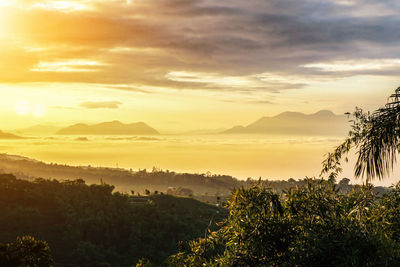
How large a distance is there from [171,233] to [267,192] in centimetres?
9394

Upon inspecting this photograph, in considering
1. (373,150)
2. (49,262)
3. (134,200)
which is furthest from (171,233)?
(373,150)

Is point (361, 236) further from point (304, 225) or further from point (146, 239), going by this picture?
point (146, 239)

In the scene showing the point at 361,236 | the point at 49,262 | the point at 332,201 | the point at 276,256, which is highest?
the point at 332,201

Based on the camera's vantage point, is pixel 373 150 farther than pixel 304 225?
Yes

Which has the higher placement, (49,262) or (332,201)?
(332,201)

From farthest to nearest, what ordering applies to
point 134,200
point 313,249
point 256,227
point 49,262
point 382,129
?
point 134,200
point 49,262
point 382,129
point 256,227
point 313,249

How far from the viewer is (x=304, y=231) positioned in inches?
522

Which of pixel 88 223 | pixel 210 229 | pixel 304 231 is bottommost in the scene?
pixel 88 223

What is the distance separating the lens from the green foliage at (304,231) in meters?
12.4

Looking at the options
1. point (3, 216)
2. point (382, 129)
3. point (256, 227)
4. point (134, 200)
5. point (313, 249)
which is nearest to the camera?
point (313, 249)

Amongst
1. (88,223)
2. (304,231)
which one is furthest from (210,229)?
(88,223)

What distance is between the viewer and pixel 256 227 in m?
13.4

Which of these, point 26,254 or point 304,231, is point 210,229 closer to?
point 26,254

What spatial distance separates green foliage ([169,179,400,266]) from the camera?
40.5 feet
